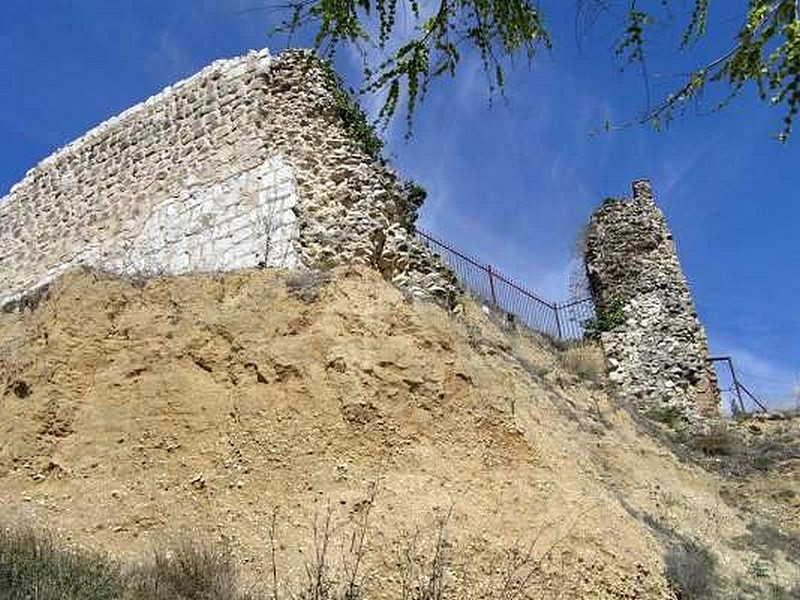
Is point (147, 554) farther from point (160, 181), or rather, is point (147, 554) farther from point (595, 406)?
point (595, 406)

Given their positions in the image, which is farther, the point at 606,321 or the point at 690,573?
the point at 606,321

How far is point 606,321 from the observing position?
1889cm

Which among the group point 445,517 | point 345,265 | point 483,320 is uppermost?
point 483,320

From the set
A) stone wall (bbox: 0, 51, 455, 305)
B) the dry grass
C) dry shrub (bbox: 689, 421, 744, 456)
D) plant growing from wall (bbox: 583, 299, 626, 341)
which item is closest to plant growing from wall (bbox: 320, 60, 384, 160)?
stone wall (bbox: 0, 51, 455, 305)

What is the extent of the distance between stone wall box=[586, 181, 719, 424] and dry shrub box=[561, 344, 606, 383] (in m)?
0.26

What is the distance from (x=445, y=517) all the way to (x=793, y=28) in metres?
4.10

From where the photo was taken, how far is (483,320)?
42.2ft

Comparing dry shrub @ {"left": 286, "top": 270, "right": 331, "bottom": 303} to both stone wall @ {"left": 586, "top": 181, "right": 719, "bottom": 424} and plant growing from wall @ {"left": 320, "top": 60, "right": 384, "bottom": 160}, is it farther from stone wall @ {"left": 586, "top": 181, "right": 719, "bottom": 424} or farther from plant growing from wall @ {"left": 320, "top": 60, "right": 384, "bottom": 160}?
stone wall @ {"left": 586, "top": 181, "right": 719, "bottom": 424}

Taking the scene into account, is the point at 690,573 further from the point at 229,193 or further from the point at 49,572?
the point at 229,193

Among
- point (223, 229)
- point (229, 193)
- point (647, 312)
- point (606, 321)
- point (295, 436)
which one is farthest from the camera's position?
point (606, 321)

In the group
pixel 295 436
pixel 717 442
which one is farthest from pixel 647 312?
pixel 295 436

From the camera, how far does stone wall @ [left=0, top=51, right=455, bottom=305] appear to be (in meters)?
9.42

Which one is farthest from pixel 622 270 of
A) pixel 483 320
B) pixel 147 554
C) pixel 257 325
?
pixel 147 554

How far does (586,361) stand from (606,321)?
7.05ft
